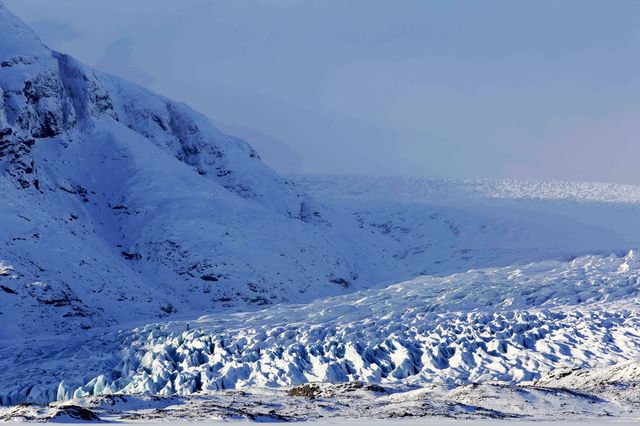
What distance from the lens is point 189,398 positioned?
28.2 metres

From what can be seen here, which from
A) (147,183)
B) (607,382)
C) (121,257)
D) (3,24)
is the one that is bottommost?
(607,382)

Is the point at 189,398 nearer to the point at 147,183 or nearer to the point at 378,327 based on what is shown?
the point at 378,327

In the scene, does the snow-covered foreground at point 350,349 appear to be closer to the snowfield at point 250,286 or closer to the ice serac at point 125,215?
the snowfield at point 250,286

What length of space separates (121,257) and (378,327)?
19.9 m

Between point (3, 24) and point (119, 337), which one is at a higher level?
point (3, 24)

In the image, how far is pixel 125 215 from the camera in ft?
199

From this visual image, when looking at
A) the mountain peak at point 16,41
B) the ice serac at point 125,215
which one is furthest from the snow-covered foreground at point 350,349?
the mountain peak at point 16,41

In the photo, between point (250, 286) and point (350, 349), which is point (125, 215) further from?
point (350, 349)

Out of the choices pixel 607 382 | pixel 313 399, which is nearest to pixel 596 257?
pixel 607 382

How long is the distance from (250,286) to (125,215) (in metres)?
10.5

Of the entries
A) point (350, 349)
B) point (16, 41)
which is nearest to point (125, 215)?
point (16, 41)

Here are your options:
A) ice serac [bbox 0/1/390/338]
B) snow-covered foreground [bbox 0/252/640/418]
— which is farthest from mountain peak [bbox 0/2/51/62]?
snow-covered foreground [bbox 0/252/640/418]

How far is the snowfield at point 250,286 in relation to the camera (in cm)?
2942

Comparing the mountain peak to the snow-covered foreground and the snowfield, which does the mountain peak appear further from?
the snow-covered foreground
